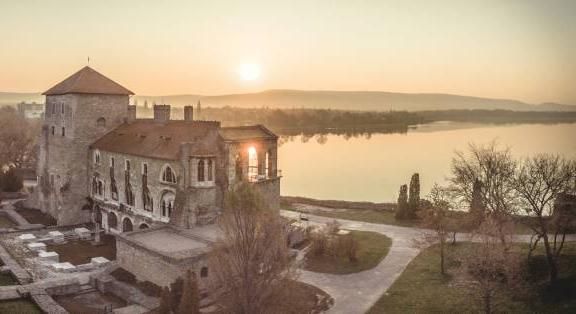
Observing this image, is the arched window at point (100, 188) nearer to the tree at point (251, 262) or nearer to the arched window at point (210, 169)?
the arched window at point (210, 169)

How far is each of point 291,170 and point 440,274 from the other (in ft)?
186

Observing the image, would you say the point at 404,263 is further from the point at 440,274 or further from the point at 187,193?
the point at 187,193

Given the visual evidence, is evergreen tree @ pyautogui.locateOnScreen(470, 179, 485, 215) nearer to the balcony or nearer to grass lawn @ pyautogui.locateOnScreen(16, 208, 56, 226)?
the balcony

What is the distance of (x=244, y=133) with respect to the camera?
34.2 metres

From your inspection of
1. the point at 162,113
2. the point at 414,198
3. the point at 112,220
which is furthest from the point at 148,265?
the point at 414,198

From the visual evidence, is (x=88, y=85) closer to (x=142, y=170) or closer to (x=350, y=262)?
(x=142, y=170)

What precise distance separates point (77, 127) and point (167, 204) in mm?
13254

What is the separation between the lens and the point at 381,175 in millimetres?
76250

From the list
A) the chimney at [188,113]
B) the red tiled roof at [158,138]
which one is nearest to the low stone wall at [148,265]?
the red tiled roof at [158,138]

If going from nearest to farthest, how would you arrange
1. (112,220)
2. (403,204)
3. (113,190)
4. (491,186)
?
1. (491,186)
2. (113,190)
3. (112,220)
4. (403,204)

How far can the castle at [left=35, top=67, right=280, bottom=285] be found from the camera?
1160 inches

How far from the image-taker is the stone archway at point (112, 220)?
38.4 meters

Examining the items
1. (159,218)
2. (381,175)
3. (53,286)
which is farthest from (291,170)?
(53,286)

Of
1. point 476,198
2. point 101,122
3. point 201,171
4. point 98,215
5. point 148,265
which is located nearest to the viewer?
point 148,265
